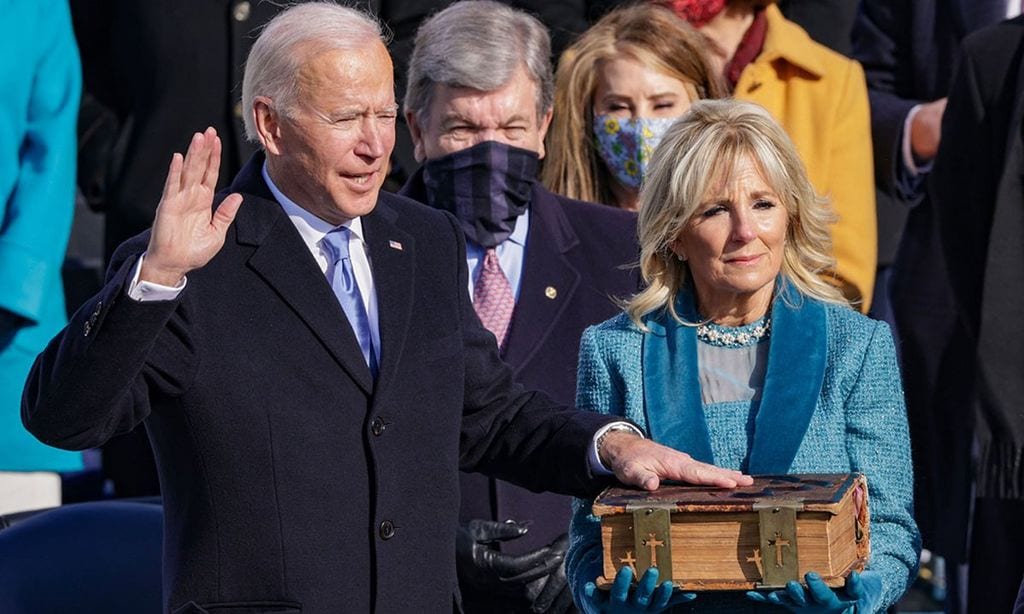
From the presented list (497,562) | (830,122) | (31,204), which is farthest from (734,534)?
(31,204)

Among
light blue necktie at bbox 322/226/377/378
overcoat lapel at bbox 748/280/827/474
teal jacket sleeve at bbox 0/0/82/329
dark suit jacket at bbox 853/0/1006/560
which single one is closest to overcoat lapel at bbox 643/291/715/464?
overcoat lapel at bbox 748/280/827/474

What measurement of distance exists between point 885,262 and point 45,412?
3.70m

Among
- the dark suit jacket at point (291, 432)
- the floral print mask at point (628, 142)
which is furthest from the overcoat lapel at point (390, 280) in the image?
the floral print mask at point (628, 142)

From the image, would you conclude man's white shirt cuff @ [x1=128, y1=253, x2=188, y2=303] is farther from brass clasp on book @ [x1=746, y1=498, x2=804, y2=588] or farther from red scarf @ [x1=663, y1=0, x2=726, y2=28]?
red scarf @ [x1=663, y1=0, x2=726, y2=28]

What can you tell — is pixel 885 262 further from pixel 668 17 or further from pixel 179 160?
pixel 179 160

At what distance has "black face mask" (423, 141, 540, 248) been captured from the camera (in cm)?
501

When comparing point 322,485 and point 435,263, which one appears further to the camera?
point 435,263

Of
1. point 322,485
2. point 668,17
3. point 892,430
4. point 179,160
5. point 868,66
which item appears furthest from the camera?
point 868,66

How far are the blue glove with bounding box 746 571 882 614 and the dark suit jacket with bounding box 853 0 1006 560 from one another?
238 centimetres

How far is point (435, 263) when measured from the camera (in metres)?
4.09

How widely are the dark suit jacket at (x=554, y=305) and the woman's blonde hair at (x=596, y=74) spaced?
0.43m

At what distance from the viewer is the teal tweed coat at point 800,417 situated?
4.02m

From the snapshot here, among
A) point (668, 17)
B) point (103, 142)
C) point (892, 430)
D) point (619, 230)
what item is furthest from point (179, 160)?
point (103, 142)

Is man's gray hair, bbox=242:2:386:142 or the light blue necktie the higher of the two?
man's gray hair, bbox=242:2:386:142
